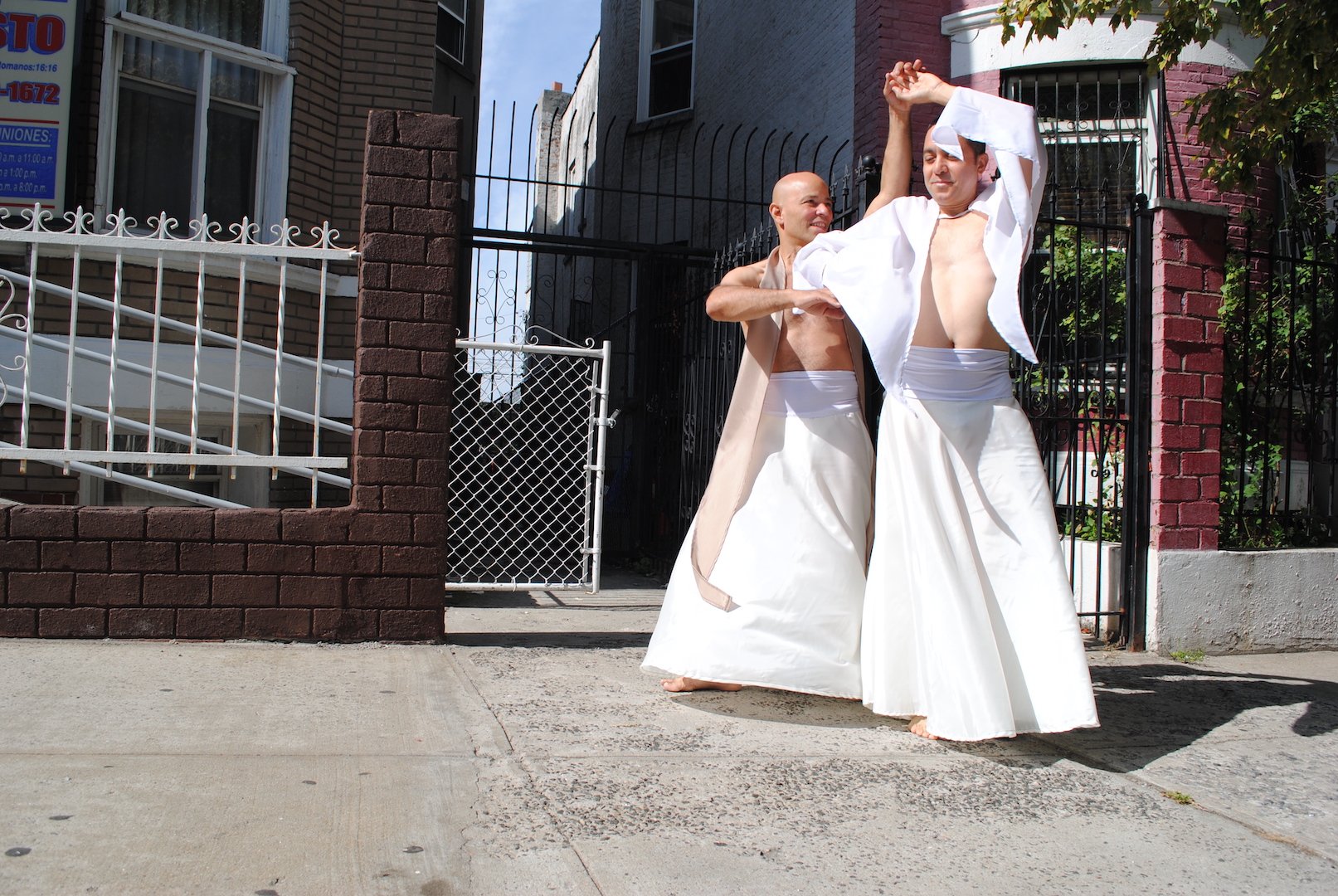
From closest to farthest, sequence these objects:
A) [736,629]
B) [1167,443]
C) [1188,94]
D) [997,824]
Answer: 1. [997,824]
2. [736,629]
3. [1167,443]
4. [1188,94]

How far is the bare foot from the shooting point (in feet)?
13.1

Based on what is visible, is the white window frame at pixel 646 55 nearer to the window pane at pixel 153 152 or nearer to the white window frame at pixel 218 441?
the window pane at pixel 153 152

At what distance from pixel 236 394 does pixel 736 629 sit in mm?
2465

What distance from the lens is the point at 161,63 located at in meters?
7.33

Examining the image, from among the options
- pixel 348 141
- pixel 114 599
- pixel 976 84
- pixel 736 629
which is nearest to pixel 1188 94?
pixel 976 84

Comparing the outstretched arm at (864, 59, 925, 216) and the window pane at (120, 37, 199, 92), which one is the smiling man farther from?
the window pane at (120, 37, 199, 92)

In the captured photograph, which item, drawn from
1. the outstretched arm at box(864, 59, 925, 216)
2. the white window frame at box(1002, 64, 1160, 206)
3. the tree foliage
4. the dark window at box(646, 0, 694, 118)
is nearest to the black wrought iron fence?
the tree foliage

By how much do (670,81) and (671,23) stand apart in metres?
0.88

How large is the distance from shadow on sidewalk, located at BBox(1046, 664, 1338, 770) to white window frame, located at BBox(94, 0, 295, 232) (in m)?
5.95

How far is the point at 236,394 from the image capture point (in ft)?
15.6

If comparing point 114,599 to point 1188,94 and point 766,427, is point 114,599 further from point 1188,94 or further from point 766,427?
point 1188,94

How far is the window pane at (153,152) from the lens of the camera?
7176 millimetres

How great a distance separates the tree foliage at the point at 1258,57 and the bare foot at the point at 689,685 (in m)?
3.79

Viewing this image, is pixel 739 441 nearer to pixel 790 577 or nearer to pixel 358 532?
pixel 790 577
